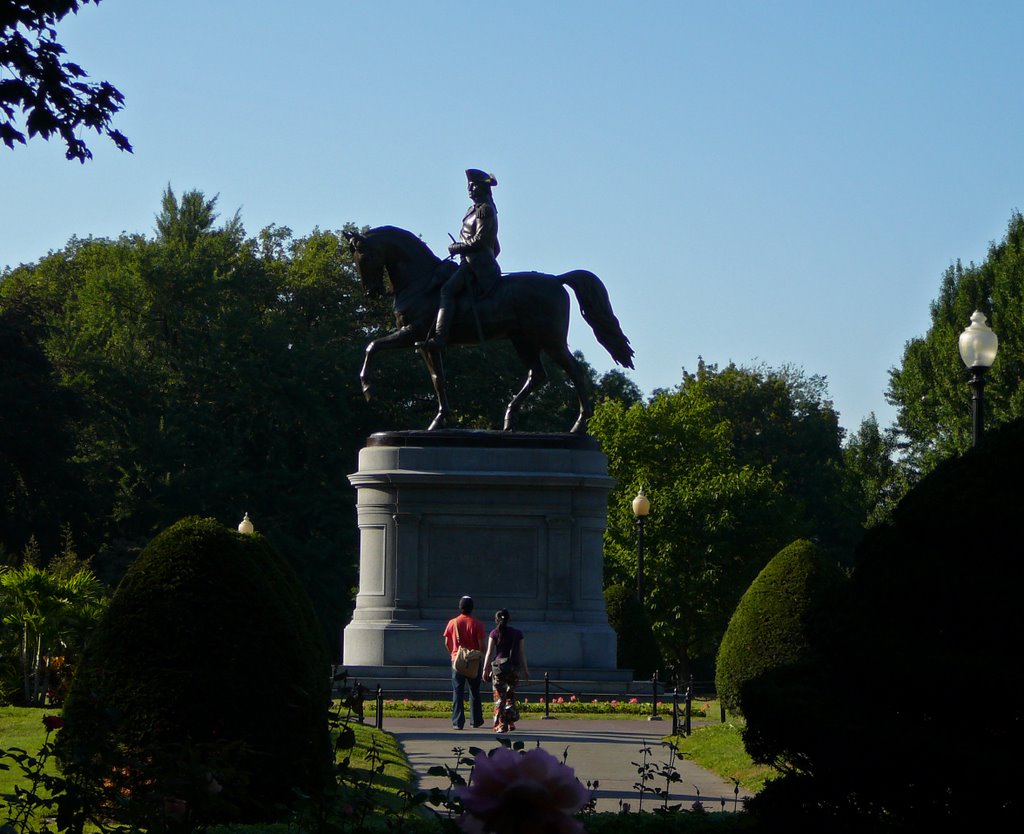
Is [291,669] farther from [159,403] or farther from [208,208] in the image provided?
[208,208]

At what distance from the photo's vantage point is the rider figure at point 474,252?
30.9m

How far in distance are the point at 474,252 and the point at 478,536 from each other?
4810 millimetres

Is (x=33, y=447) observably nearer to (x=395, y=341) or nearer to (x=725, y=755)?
(x=395, y=341)

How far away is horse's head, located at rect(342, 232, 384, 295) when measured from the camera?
102ft

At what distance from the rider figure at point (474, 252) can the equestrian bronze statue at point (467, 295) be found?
0.7 inches

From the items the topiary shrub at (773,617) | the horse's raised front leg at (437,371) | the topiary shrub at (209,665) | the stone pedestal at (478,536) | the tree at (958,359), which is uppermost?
the tree at (958,359)

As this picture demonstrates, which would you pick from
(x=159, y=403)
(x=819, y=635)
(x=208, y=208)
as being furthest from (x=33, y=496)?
(x=819, y=635)

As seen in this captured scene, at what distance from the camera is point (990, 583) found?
7465mm

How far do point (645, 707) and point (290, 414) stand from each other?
3070cm

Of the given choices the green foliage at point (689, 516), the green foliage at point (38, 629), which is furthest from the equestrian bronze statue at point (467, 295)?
the green foliage at point (689, 516)

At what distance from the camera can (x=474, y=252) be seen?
31.2 metres

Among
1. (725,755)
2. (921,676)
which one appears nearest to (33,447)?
(725,755)

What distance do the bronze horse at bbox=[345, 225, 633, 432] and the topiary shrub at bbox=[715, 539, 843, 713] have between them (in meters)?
9.46

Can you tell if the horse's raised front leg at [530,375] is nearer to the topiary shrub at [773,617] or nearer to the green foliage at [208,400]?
the topiary shrub at [773,617]
